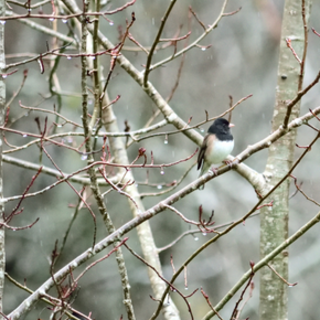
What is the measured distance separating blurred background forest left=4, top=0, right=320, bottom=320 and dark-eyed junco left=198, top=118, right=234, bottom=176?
3.41 metres

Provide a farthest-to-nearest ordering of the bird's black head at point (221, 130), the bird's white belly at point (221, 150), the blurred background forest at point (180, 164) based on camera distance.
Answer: the blurred background forest at point (180, 164), the bird's black head at point (221, 130), the bird's white belly at point (221, 150)

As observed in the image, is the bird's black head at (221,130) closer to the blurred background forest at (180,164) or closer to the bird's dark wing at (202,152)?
the bird's dark wing at (202,152)

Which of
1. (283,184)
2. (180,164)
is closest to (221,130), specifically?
(283,184)

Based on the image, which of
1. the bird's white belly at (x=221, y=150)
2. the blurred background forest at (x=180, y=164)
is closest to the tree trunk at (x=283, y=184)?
the bird's white belly at (x=221, y=150)

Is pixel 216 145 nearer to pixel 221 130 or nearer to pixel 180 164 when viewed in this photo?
pixel 221 130

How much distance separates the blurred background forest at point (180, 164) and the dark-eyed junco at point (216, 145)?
11.2ft

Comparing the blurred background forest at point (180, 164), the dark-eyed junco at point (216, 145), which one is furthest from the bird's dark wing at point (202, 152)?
the blurred background forest at point (180, 164)

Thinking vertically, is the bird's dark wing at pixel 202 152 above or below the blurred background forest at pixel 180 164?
below

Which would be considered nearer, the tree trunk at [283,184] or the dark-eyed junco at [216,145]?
the tree trunk at [283,184]

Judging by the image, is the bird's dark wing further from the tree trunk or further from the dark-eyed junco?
the tree trunk

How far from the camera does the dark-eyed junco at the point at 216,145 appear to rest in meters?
2.98

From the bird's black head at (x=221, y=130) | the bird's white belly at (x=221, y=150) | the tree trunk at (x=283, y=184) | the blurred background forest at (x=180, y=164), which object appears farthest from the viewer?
the blurred background forest at (x=180, y=164)

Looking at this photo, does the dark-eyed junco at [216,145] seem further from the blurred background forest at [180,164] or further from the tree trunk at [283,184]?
the blurred background forest at [180,164]

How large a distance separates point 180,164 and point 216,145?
4084 mm
